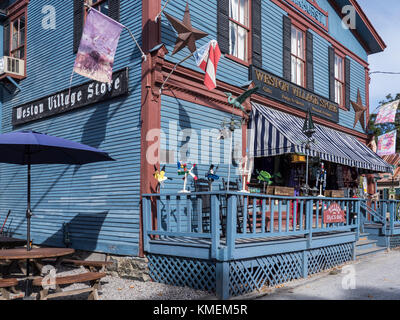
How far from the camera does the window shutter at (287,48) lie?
509 inches

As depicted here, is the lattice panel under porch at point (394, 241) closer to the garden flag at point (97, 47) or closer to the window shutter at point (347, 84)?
the window shutter at point (347, 84)

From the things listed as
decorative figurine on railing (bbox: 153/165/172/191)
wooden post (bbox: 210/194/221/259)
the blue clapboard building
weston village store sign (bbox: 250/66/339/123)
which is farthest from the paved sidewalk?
weston village store sign (bbox: 250/66/339/123)

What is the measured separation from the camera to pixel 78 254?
388 inches

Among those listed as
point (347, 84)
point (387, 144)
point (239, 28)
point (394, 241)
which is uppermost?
point (239, 28)

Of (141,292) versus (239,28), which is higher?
(239,28)

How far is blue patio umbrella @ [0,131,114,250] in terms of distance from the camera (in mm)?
6383

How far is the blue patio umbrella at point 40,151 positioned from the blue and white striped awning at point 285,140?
14.3 feet

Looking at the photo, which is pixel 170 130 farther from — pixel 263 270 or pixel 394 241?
pixel 394 241

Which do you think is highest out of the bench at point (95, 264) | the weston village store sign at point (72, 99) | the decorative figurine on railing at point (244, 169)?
the weston village store sign at point (72, 99)

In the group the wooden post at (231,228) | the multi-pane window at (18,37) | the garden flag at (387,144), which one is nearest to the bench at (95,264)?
the wooden post at (231,228)

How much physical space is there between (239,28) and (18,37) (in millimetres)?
6555

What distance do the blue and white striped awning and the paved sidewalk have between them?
2845 millimetres

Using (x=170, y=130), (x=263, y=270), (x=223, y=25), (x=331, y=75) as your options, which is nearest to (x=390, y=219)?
(x=331, y=75)

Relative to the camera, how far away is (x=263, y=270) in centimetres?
801
